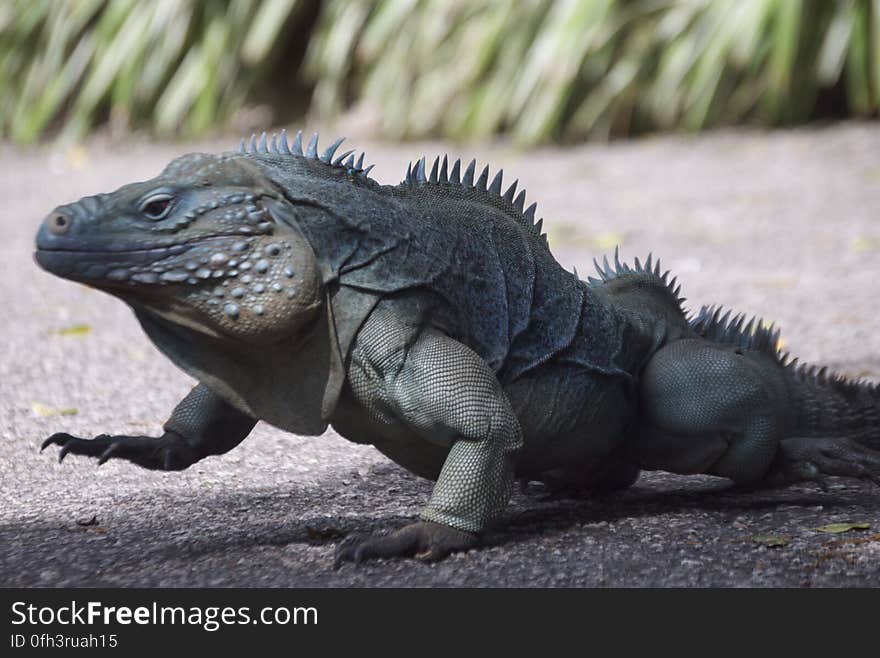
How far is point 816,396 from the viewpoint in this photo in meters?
4.78

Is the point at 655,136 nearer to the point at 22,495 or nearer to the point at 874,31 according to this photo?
the point at 874,31

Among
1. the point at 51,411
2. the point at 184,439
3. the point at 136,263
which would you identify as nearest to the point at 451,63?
the point at 51,411

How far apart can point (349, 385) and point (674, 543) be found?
116cm

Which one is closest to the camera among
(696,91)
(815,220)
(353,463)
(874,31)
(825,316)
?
(353,463)

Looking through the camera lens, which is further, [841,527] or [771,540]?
[841,527]

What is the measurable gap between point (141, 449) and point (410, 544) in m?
0.99

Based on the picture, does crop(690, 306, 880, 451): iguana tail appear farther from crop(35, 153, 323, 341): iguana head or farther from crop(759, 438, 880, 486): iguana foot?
crop(35, 153, 323, 341): iguana head

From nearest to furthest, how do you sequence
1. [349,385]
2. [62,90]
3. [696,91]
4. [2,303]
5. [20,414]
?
[349,385], [20,414], [2,303], [696,91], [62,90]

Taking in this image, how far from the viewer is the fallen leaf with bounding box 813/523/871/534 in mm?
4184

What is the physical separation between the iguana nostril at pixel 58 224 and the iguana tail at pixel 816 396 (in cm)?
231

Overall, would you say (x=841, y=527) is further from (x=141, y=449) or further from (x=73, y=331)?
(x=73, y=331)

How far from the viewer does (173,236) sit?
3633 millimetres

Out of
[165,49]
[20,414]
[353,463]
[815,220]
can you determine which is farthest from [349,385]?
[165,49]

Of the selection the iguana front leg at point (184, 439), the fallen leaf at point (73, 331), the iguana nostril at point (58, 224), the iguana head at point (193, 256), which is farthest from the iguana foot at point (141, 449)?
the fallen leaf at point (73, 331)
